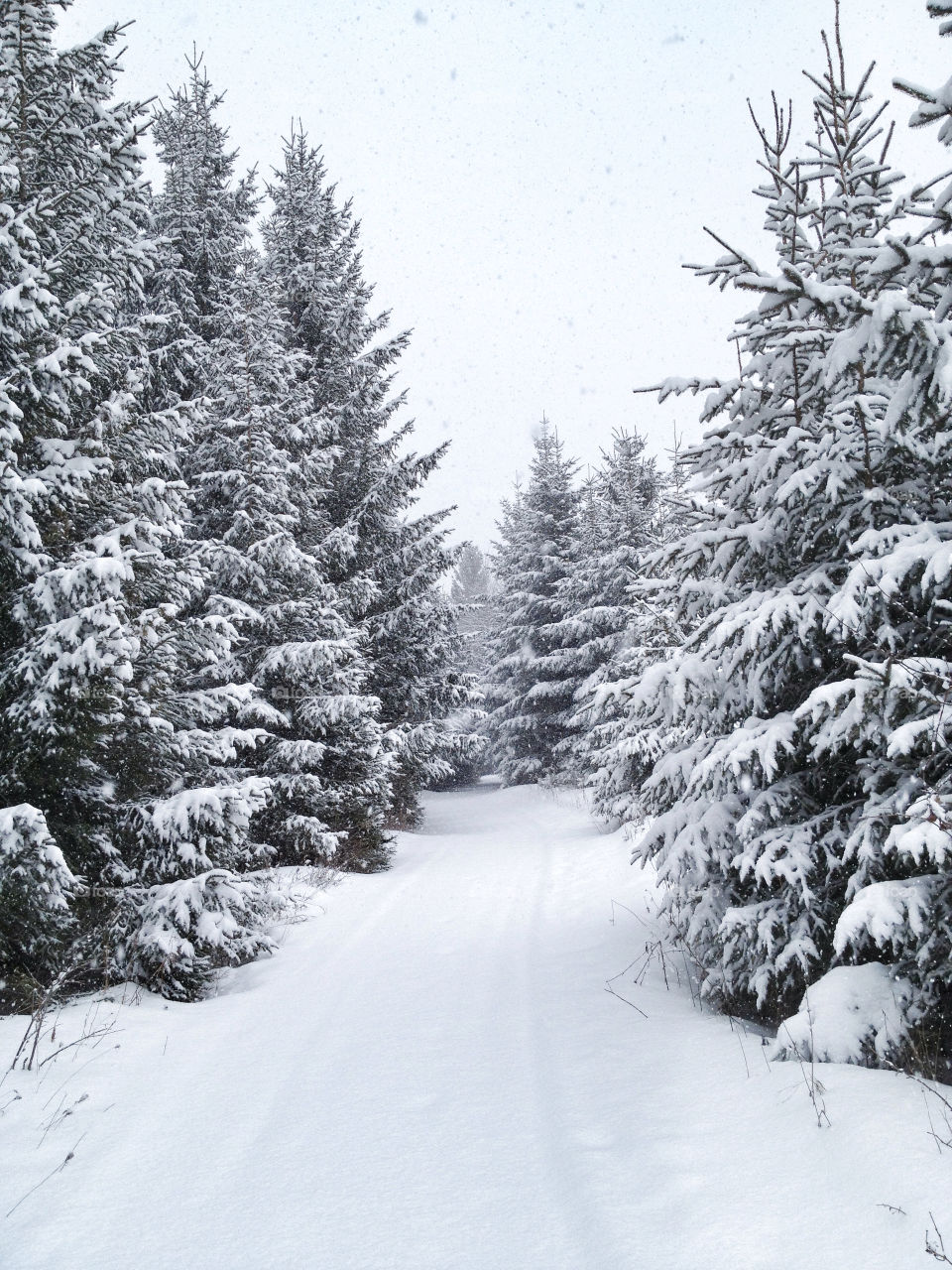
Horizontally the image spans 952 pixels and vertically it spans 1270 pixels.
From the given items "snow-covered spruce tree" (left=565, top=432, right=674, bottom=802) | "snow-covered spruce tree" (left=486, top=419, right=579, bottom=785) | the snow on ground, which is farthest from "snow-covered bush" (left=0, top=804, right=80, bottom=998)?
"snow-covered spruce tree" (left=486, top=419, right=579, bottom=785)

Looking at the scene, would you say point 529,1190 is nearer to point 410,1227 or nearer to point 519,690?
point 410,1227

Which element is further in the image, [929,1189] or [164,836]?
[164,836]

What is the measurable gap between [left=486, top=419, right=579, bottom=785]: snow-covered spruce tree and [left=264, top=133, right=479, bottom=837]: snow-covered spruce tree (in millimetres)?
7680

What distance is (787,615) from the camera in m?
4.44

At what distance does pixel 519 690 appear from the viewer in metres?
26.3

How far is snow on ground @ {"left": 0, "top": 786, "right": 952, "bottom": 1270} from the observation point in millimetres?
2910

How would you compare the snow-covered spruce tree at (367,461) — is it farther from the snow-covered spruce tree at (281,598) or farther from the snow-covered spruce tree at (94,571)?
the snow-covered spruce tree at (94,571)

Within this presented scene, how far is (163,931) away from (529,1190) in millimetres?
4242

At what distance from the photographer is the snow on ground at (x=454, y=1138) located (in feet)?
9.55

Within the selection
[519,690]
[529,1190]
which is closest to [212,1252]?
[529,1190]

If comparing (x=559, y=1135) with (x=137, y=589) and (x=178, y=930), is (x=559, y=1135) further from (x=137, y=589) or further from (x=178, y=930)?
(x=137, y=589)

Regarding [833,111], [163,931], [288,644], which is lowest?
[163,931]

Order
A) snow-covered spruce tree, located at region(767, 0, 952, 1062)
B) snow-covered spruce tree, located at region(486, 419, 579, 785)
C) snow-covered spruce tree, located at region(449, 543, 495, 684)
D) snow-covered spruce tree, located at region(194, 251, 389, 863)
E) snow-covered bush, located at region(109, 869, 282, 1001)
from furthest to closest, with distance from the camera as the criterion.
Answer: snow-covered spruce tree, located at region(449, 543, 495, 684) → snow-covered spruce tree, located at region(486, 419, 579, 785) → snow-covered spruce tree, located at region(194, 251, 389, 863) → snow-covered bush, located at region(109, 869, 282, 1001) → snow-covered spruce tree, located at region(767, 0, 952, 1062)

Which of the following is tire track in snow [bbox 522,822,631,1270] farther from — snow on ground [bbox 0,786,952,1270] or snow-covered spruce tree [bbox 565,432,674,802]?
snow-covered spruce tree [bbox 565,432,674,802]
